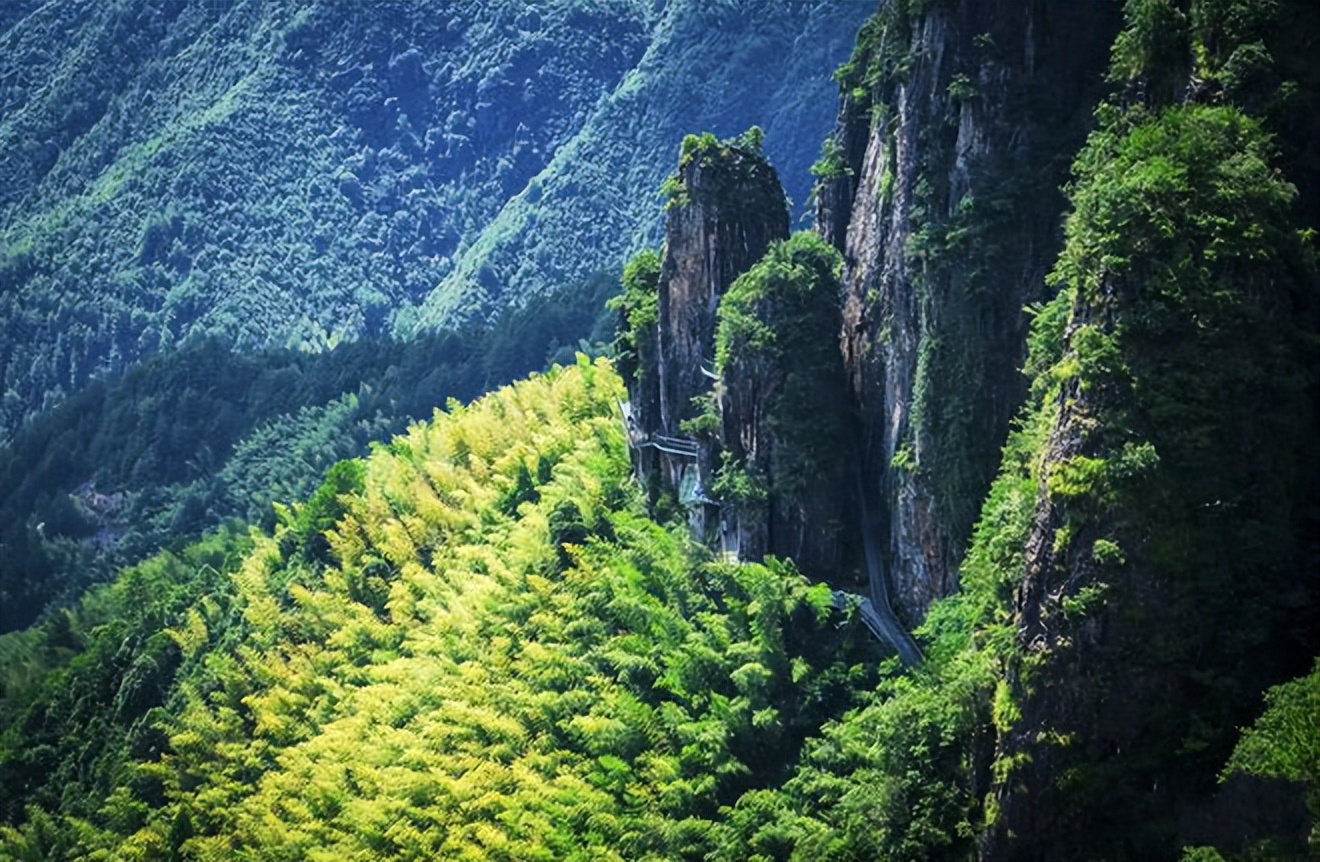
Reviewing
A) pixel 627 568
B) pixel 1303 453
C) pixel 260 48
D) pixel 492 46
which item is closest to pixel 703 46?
pixel 492 46

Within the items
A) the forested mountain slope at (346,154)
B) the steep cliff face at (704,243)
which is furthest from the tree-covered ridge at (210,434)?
the steep cliff face at (704,243)

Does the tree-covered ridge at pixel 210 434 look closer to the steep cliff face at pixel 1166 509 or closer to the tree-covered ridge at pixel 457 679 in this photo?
the tree-covered ridge at pixel 457 679

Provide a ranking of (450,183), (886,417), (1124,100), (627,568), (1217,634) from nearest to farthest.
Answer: (1217,634), (1124,100), (886,417), (627,568), (450,183)

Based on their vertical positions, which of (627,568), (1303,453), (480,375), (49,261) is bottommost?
(1303,453)

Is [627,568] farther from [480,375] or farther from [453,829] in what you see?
[480,375]

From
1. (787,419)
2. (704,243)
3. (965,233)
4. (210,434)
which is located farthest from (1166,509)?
(210,434)

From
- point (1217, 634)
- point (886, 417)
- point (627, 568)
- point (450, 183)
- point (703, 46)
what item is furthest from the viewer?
point (450, 183)

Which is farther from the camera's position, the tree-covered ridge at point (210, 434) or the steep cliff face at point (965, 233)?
the tree-covered ridge at point (210, 434)
